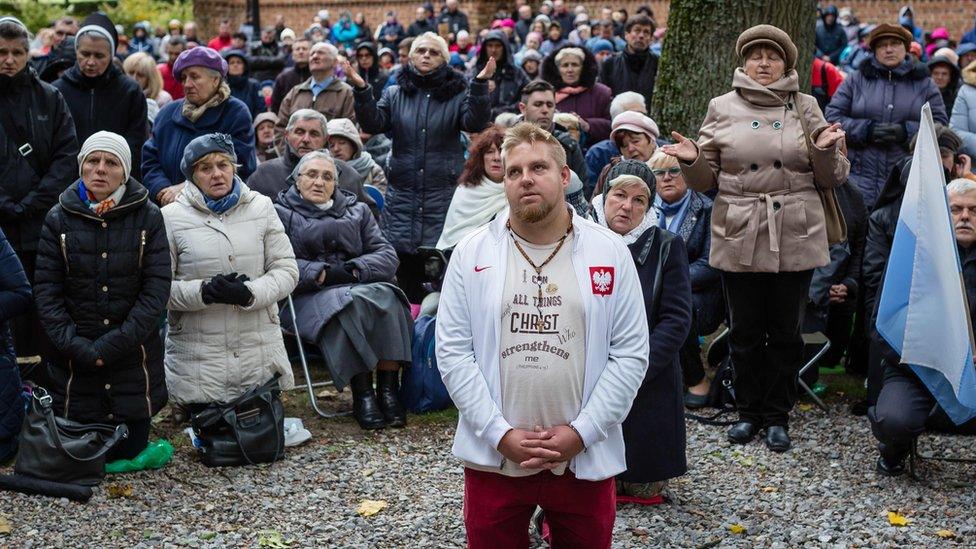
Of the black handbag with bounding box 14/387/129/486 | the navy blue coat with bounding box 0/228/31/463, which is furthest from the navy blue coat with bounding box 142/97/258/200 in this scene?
the black handbag with bounding box 14/387/129/486

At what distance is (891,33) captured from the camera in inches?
335

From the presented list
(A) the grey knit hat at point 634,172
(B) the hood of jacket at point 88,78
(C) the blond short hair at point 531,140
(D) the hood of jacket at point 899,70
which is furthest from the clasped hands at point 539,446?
(D) the hood of jacket at point 899,70

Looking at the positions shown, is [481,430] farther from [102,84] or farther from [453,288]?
[102,84]

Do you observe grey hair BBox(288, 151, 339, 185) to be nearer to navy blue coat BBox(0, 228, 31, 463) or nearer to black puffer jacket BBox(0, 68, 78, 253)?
black puffer jacket BBox(0, 68, 78, 253)

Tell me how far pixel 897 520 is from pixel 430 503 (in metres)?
2.22

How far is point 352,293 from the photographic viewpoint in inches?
276

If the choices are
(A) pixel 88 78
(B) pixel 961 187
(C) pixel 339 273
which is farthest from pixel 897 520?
(A) pixel 88 78

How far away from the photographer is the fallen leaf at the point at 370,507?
5664 millimetres

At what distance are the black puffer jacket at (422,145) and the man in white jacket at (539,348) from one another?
14.6 ft

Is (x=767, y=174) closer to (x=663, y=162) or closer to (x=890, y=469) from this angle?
(x=663, y=162)

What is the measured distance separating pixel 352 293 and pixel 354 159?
232cm

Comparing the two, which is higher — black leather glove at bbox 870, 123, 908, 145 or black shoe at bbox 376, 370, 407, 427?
black leather glove at bbox 870, 123, 908, 145

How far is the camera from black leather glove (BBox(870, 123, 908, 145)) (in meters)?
8.52

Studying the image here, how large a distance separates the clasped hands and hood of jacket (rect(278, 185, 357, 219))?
367 cm
